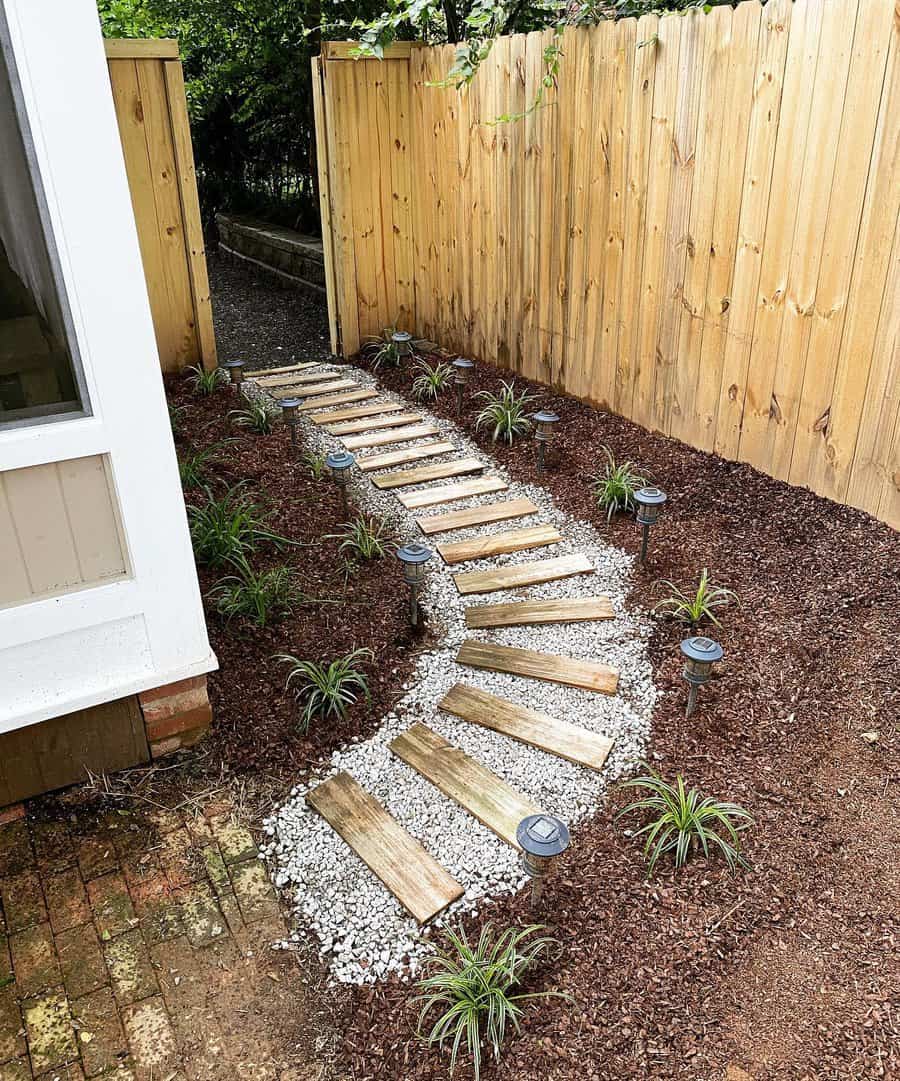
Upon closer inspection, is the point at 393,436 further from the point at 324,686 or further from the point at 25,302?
the point at 25,302

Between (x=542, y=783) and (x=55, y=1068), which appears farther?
(x=542, y=783)

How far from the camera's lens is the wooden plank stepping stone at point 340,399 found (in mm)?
5332

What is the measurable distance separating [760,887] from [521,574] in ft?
5.68

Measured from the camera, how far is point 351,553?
3.68 m

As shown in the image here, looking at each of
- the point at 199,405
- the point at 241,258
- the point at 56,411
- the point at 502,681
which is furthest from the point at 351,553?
the point at 241,258

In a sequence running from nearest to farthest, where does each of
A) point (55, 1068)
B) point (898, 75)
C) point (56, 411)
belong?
point (55, 1068) < point (56, 411) < point (898, 75)

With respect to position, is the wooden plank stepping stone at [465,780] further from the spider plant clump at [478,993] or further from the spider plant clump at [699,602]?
the spider plant clump at [699,602]

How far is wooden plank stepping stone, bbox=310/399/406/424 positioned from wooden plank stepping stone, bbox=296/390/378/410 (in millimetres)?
23

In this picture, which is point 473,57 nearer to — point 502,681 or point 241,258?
point 502,681

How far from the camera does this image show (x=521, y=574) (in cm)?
361

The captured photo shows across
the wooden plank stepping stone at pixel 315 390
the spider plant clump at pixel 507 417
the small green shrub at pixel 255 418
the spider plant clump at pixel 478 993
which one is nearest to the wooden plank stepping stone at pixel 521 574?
the spider plant clump at pixel 507 417

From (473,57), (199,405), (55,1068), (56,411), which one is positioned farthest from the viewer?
(199,405)

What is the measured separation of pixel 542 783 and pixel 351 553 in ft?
4.92

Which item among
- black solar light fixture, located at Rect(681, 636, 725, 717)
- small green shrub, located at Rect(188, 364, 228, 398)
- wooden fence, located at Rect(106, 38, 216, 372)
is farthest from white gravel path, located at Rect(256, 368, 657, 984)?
wooden fence, located at Rect(106, 38, 216, 372)
